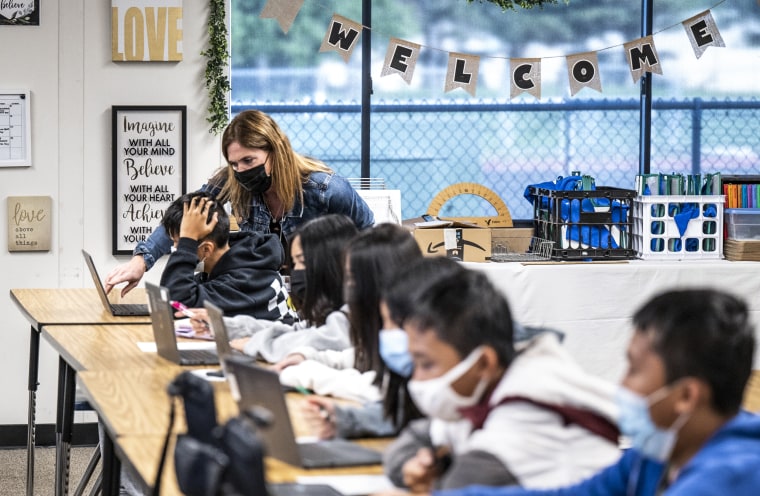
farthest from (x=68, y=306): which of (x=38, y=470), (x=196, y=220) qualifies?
(x=38, y=470)

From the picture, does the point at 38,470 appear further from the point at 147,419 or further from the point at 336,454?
the point at 336,454

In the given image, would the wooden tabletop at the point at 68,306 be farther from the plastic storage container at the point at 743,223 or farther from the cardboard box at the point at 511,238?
the plastic storage container at the point at 743,223

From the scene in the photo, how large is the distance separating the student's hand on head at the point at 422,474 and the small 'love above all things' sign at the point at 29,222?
138 inches

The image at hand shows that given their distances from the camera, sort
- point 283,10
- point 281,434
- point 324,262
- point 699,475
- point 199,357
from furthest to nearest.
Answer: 1. point 283,10
2. point 199,357
3. point 324,262
4. point 281,434
5. point 699,475

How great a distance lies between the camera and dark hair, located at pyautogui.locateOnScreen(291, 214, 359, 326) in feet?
7.90

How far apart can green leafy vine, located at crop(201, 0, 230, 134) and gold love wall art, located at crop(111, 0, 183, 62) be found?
0.43 feet

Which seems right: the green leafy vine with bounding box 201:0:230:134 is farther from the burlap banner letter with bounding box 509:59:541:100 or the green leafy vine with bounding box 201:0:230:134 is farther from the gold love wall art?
the burlap banner letter with bounding box 509:59:541:100

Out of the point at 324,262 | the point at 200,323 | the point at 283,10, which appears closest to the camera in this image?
the point at 324,262

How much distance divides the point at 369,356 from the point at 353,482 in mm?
555

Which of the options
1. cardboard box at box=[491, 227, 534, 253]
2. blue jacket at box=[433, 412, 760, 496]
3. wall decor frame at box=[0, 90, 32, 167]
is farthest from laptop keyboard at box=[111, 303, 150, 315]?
blue jacket at box=[433, 412, 760, 496]

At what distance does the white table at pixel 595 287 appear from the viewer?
4223 mm

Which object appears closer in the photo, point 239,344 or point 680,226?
point 239,344

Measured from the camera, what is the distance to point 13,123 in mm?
4547

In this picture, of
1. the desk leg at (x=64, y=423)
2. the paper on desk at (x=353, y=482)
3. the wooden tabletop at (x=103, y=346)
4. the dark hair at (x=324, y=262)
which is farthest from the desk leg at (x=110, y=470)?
the paper on desk at (x=353, y=482)
